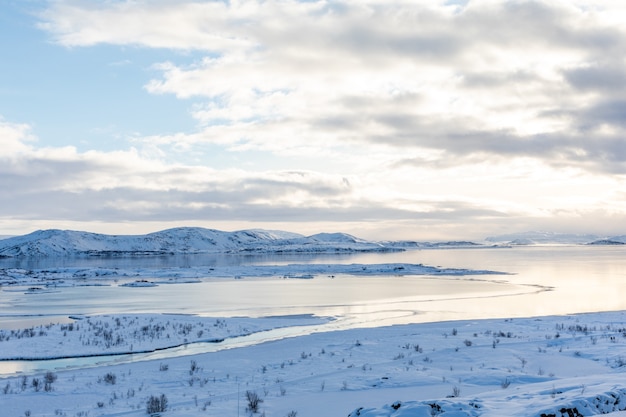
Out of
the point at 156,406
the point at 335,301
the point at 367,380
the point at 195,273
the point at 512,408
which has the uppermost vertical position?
the point at 512,408

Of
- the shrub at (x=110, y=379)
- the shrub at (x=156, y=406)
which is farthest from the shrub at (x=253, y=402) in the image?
the shrub at (x=110, y=379)

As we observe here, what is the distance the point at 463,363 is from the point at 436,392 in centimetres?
356

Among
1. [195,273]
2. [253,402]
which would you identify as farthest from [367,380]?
[195,273]

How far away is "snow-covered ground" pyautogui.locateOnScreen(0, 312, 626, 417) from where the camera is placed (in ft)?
27.1

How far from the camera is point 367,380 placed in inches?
500

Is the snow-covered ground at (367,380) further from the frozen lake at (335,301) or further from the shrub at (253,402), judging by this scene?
the frozen lake at (335,301)

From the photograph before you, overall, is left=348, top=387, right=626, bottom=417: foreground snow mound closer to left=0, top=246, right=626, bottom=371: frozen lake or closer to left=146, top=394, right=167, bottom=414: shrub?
left=146, top=394, right=167, bottom=414: shrub

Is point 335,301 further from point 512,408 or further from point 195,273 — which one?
point 195,273

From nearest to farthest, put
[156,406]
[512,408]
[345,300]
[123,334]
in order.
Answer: [512,408] → [156,406] → [123,334] → [345,300]

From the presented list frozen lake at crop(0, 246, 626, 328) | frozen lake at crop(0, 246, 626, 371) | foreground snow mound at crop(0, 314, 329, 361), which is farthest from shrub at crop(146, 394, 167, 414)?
frozen lake at crop(0, 246, 626, 328)

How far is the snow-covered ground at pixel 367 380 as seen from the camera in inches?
325

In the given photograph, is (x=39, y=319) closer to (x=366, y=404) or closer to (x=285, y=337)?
(x=285, y=337)

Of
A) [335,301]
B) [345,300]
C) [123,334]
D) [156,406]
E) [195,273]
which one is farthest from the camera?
[195,273]

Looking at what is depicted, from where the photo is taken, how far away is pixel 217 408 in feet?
34.3
